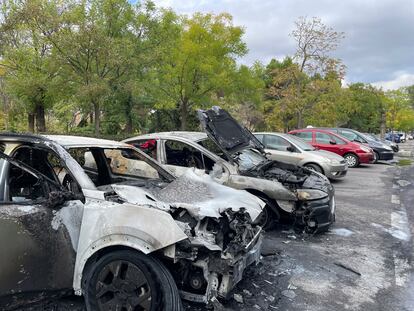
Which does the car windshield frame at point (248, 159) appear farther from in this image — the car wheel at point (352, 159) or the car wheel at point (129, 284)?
the car wheel at point (352, 159)

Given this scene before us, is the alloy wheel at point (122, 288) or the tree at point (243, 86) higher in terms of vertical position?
the tree at point (243, 86)

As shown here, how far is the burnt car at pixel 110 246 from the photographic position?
2.82 meters

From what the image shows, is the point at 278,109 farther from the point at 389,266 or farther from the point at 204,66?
the point at 389,266

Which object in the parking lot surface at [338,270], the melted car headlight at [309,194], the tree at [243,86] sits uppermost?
the tree at [243,86]

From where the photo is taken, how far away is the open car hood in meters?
6.02

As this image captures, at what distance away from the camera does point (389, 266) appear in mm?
4754

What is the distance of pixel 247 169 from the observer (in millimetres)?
6250

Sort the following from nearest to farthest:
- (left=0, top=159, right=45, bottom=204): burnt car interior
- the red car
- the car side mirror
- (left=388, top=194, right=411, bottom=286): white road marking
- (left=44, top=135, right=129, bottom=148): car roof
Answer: the car side mirror → (left=0, top=159, right=45, bottom=204): burnt car interior → (left=44, top=135, right=129, bottom=148): car roof → (left=388, top=194, right=411, bottom=286): white road marking → the red car

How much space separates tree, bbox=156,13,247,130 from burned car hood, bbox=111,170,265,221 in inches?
503

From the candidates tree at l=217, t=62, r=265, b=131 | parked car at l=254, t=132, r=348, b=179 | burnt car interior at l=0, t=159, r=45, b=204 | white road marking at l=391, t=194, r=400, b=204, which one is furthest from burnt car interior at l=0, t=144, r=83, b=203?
tree at l=217, t=62, r=265, b=131

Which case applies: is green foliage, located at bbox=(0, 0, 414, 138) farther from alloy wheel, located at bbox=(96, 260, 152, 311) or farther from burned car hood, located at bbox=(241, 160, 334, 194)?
alloy wheel, located at bbox=(96, 260, 152, 311)

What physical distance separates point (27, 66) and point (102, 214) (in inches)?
576

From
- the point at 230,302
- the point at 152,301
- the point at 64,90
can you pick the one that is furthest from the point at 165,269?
the point at 64,90

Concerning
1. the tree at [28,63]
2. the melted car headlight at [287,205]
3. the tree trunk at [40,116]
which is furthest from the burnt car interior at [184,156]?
the tree trunk at [40,116]
